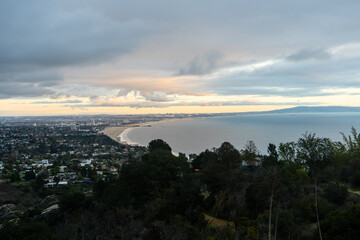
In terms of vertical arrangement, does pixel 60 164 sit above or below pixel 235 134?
below

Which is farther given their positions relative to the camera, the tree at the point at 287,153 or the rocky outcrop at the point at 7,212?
the tree at the point at 287,153

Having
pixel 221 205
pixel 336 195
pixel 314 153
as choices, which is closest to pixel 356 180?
pixel 336 195

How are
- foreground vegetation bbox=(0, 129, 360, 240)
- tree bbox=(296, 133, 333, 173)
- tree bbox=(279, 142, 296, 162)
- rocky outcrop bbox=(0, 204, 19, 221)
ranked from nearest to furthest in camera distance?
foreground vegetation bbox=(0, 129, 360, 240) → tree bbox=(296, 133, 333, 173) → rocky outcrop bbox=(0, 204, 19, 221) → tree bbox=(279, 142, 296, 162)

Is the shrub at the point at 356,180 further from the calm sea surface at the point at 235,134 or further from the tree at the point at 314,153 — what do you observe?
the calm sea surface at the point at 235,134

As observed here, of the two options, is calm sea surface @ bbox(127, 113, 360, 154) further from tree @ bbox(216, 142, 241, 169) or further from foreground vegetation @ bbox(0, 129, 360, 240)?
foreground vegetation @ bbox(0, 129, 360, 240)

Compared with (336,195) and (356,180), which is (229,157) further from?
(336,195)

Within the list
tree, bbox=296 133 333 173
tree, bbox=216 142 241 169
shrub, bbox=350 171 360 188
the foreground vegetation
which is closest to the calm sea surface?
tree, bbox=296 133 333 173

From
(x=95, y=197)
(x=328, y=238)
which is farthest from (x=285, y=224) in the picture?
(x=95, y=197)

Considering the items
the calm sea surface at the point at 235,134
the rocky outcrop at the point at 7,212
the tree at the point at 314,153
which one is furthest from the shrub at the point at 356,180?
the calm sea surface at the point at 235,134

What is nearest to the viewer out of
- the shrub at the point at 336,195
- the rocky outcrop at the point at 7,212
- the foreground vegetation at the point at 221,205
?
the foreground vegetation at the point at 221,205
